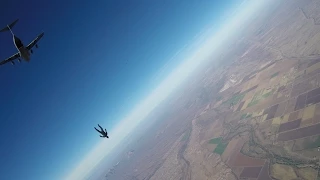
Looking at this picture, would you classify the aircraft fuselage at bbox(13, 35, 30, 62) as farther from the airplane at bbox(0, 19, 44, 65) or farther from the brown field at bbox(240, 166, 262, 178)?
the brown field at bbox(240, 166, 262, 178)

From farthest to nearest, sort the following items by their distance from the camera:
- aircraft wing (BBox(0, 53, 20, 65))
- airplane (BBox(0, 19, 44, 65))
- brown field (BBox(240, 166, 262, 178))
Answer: brown field (BBox(240, 166, 262, 178)) → aircraft wing (BBox(0, 53, 20, 65)) → airplane (BBox(0, 19, 44, 65))

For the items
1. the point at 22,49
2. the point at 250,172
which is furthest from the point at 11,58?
the point at 250,172

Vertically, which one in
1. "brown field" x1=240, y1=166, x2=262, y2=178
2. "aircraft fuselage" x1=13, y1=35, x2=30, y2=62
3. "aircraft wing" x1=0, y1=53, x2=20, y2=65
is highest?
"aircraft wing" x1=0, y1=53, x2=20, y2=65

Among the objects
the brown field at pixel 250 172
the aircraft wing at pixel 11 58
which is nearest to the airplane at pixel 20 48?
the aircraft wing at pixel 11 58

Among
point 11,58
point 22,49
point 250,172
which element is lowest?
point 250,172

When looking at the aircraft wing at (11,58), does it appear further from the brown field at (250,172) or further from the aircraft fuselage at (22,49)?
the brown field at (250,172)

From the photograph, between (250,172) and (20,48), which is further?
(250,172)

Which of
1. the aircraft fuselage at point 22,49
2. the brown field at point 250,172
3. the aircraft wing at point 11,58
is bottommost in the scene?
the brown field at point 250,172

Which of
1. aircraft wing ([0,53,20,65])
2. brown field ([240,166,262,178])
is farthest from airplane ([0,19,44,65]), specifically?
brown field ([240,166,262,178])

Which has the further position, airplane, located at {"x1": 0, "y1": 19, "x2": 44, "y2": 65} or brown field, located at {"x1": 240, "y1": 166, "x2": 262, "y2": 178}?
brown field, located at {"x1": 240, "y1": 166, "x2": 262, "y2": 178}

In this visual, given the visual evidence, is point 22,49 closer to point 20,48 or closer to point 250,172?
point 20,48

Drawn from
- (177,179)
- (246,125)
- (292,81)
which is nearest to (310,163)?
(246,125)
